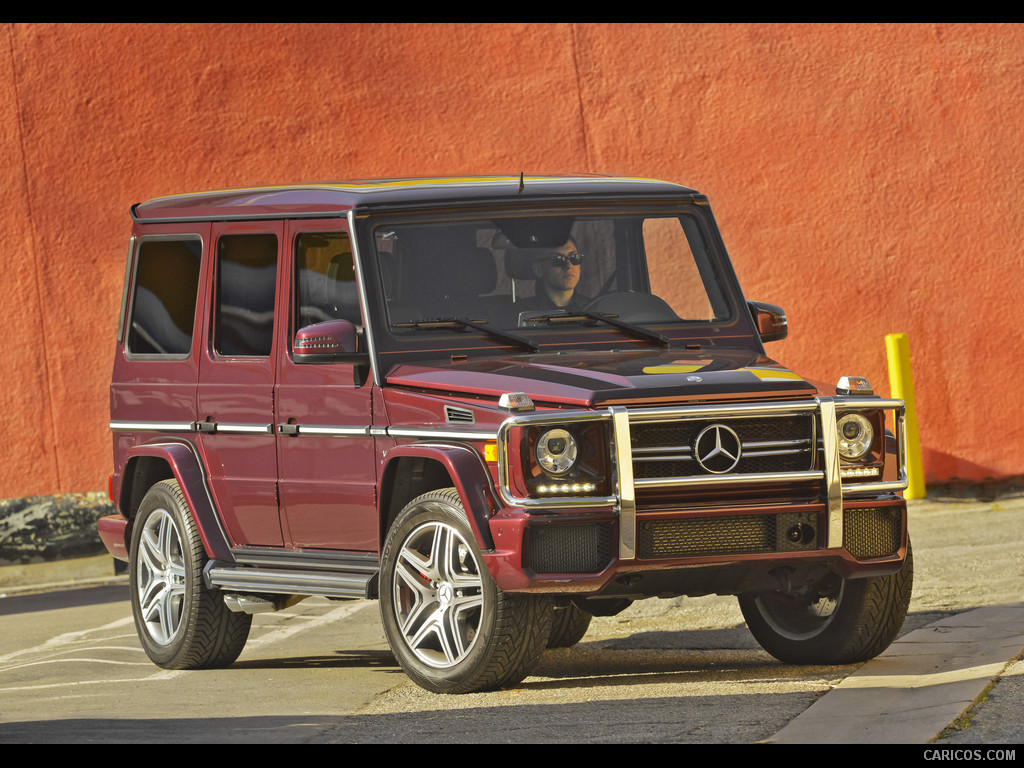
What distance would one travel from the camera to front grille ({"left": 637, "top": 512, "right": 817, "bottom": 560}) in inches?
251

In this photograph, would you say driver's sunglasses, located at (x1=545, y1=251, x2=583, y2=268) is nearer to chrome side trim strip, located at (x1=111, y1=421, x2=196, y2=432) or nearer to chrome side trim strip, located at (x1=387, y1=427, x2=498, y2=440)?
chrome side trim strip, located at (x1=387, y1=427, x2=498, y2=440)

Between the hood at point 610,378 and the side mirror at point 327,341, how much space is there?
0.71 feet

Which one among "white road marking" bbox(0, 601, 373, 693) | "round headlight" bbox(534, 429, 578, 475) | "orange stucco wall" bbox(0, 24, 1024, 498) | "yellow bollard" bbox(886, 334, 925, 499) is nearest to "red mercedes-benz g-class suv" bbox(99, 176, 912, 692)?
"round headlight" bbox(534, 429, 578, 475)

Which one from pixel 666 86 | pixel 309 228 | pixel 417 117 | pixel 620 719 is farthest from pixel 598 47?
pixel 620 719

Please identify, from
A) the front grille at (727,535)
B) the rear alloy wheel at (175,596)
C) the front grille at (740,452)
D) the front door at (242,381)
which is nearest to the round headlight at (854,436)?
the front grille at (740,452)

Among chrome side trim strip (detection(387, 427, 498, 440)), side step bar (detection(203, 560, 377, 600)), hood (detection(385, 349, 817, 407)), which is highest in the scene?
hood (detection(385, 349, 817, 407))

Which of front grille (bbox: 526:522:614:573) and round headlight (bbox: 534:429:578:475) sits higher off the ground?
round headlight (bbox: 534:429:578:475)

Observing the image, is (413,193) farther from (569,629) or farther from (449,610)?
(569,629)

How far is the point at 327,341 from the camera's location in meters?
7.09

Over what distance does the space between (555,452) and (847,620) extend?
5.22 ft

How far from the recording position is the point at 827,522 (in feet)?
21.6

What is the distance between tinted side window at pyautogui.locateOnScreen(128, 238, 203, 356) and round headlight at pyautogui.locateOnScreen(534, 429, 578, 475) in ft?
8.71

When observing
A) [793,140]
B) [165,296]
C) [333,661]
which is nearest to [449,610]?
[333,661]
